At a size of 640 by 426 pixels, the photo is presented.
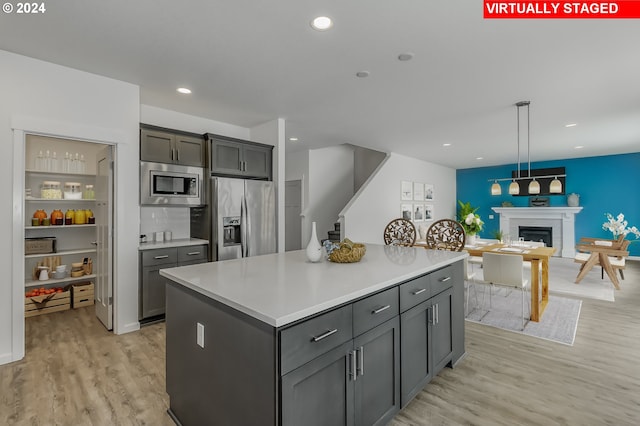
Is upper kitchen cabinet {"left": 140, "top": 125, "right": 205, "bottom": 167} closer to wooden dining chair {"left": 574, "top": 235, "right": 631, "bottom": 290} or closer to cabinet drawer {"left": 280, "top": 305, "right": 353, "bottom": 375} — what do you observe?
cabinet drawer {"left": 280, "top": 305, "right": 353, "bottom": 375}

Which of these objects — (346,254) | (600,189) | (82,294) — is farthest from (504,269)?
(600,189)

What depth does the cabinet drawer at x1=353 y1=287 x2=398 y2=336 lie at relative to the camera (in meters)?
1.48

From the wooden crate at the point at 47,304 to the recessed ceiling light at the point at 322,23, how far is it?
436 centimetres

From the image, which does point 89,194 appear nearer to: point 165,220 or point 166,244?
point 165,220

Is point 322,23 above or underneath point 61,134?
above

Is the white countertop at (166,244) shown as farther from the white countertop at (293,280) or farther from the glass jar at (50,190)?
the white countertop at (293,280)

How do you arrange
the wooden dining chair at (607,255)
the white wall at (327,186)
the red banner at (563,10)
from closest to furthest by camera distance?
the red banner at (563,10) < the wooden dining chair at (607,255) < the white wall at (327,186)

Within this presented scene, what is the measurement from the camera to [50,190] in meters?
3.78

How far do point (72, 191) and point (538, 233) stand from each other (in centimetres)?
1054

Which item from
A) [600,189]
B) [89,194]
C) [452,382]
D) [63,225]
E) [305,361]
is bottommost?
[452,382]

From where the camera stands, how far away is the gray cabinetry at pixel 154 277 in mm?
3287

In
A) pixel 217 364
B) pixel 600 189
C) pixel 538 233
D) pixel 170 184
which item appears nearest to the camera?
pixel 217 364

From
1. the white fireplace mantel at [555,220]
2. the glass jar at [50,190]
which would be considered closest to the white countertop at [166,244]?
the glass jar at [50,190]

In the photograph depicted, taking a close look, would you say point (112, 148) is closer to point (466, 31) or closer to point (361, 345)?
point (361, 345)
